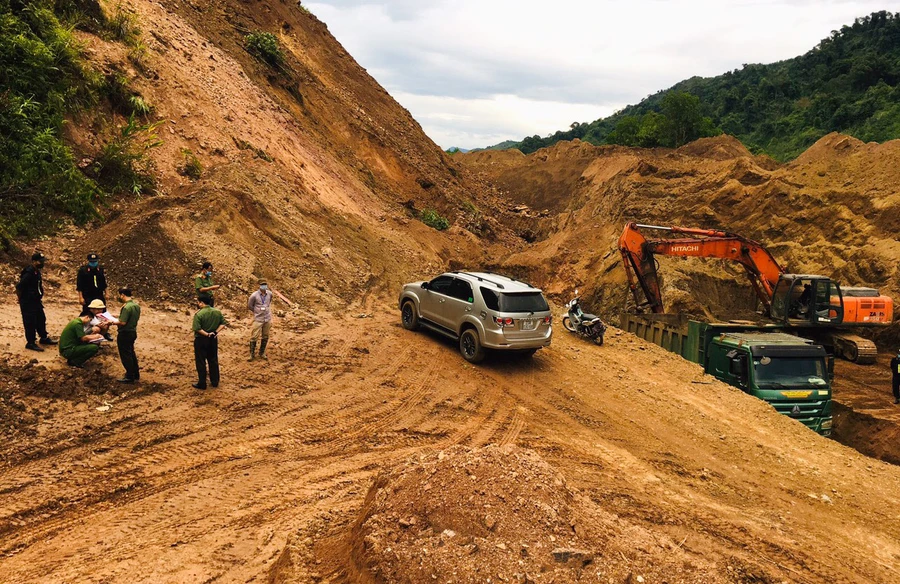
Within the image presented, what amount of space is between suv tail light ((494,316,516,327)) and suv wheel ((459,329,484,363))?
2.12 ft

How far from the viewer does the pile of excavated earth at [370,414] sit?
4852 mm

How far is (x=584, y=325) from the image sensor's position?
1417 centimetres

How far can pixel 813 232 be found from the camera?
21312mm

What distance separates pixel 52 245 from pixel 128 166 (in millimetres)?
3419

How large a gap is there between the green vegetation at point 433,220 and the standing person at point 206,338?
650 inches

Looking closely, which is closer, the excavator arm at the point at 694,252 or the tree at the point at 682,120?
the excavator arm at the point at 694,252

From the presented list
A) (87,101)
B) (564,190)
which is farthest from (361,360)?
(564,190)

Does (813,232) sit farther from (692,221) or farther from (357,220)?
(357,220)

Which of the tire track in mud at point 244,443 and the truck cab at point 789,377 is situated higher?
the tire track in mud at point 244,443

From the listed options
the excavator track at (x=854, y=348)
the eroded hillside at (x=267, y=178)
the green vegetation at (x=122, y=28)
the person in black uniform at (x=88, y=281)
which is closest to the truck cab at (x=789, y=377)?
the excavator track at (x=854, y=348)

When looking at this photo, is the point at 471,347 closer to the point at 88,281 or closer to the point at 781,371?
the point at 781,371

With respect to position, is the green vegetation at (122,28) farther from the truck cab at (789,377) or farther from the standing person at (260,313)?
the truck cab at (789,377)

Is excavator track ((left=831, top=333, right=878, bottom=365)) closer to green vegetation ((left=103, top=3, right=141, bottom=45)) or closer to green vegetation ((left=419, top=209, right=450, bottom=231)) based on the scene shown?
green vegetation ((left=419, top=209, right=450, bottom=231))

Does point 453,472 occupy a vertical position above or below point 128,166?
below
